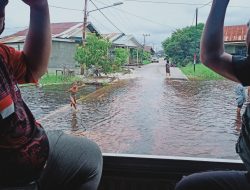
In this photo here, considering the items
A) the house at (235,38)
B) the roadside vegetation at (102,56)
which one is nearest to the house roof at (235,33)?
the house at (235,38)

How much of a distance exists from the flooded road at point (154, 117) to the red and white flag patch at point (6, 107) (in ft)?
9.00

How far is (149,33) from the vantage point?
139cm

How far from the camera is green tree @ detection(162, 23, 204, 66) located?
4.81 ft

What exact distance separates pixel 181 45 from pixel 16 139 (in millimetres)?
1357

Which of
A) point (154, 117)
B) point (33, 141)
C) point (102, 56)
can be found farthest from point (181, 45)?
point (154, 117)

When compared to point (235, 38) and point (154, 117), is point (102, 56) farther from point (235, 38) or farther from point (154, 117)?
point (235, 38)

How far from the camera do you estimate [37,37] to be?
733 millimetres

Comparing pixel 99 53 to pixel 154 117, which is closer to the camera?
pixel 99 53

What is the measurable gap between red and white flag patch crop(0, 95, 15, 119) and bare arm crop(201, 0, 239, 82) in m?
0.38

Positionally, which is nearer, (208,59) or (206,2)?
(208,59)

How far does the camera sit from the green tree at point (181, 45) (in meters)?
1.46

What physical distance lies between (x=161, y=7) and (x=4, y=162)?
0.90m

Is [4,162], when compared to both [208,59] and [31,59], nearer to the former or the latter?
[31,59]

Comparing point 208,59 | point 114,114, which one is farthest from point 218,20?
point 114,114
